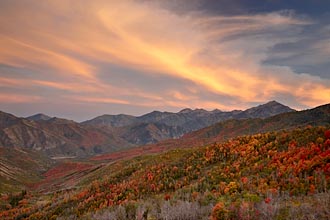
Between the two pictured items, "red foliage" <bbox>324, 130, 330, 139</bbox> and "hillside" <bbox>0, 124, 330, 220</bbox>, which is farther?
"red foliage" <bbox>324, 130, 330, 139</bbox>

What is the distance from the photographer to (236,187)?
43.9 m

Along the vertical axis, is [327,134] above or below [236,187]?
above

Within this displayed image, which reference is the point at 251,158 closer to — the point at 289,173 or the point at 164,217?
the point at 289,173

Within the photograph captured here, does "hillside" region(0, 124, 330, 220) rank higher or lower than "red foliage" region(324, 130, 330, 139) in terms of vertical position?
lower

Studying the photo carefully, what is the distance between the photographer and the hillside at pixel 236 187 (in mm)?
22578

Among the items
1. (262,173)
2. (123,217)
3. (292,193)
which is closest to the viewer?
(123,217)

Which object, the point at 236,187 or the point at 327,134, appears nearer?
the point at 236,187

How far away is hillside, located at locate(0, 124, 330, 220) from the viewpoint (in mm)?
22578

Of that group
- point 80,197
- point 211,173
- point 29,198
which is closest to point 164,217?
point 211,173

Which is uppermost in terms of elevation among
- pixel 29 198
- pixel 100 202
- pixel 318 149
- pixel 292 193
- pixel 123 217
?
pixel 318 149

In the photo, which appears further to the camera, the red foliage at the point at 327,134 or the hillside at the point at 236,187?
the red foliage at the point at 327,134

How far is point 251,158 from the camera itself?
61812 millimetres

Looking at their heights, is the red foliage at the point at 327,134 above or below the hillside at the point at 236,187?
above

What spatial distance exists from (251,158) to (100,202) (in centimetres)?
3866
